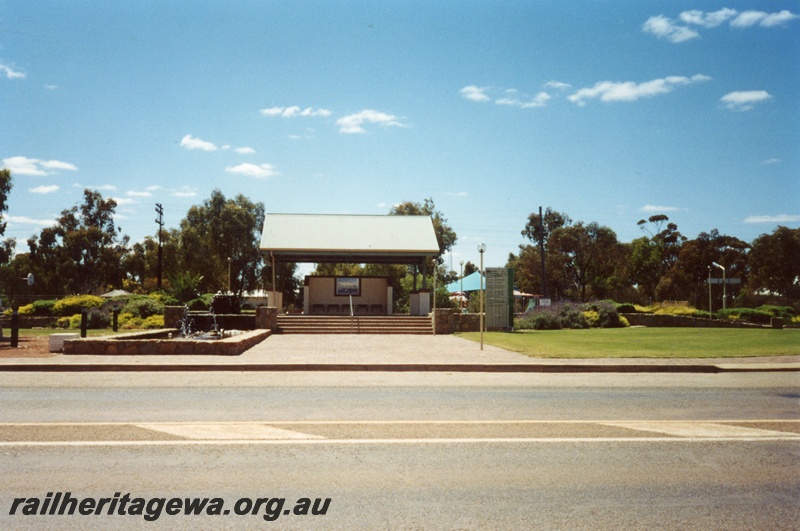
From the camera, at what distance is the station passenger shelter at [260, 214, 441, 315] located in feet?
105

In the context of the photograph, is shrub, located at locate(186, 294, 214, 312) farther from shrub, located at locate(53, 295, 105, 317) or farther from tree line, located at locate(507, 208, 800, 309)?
tree line, located at locate(507, 208, 800, 309)

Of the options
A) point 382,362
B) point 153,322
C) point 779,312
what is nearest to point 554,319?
point 779,312

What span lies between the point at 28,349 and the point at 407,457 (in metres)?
15.0

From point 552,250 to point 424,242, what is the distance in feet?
97.2

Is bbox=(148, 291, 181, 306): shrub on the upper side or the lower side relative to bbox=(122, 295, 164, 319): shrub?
upper

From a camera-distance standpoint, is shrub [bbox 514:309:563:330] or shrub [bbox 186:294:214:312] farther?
shrub [bbox 186:294:214:312]

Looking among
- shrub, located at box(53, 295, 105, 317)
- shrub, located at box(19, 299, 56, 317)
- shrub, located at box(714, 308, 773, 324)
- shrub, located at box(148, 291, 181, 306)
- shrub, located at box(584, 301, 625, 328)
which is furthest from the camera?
shrub, located at box(714, 308, 773, 324)

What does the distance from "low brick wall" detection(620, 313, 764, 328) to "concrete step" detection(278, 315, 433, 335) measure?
48.1 feet

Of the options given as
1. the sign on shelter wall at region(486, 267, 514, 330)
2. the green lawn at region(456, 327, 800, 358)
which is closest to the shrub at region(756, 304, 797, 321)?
the green lawn at region(456, 327, 800, 358)

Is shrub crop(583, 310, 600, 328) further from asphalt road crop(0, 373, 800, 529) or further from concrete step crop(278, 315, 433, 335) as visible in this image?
asphalt road crop(0, 373, 800, 529)

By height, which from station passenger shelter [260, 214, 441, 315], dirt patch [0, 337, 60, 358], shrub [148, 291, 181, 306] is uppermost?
station passenger shelter [260, 214, 441, 315]

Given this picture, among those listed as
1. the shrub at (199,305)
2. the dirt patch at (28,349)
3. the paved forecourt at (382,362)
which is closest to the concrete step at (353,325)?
the shrub at (199,305)

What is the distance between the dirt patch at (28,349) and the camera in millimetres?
15680

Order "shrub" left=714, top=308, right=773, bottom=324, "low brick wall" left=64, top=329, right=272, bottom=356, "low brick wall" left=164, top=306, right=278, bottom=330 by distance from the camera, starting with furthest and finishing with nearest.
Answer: "shrub" left=714, top=308, right=773, bottom=324 → "low brick wall" left=164, top=306, right=278, bottom=330 → "low brick wall" left=64, top=329, right=272, bottom=356
